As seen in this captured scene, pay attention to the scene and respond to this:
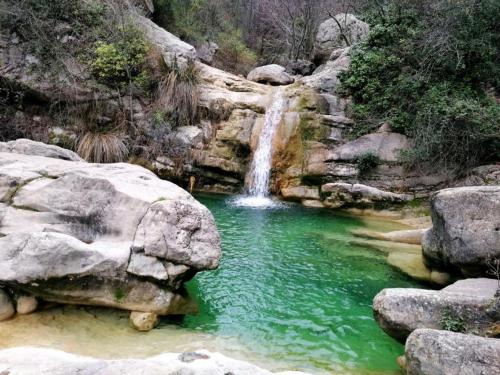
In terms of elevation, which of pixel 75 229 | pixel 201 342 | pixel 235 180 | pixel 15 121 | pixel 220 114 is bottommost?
pixel 201 342

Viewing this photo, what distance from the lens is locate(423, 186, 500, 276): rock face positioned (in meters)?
5.44

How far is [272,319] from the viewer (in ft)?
16.9

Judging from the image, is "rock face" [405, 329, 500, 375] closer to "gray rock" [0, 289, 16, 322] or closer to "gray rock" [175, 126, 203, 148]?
"gray rock" [0, 289, 16, 322]

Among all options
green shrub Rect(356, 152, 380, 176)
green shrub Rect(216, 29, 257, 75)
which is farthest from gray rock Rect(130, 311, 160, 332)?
green shrub Rect(216, 29, 257, 75)

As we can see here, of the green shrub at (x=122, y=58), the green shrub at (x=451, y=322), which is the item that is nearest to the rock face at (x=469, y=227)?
the green shrub at (x=451, y=322)

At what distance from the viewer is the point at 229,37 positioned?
22.2 metres

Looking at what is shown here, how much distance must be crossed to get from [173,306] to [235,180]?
9.03 meters

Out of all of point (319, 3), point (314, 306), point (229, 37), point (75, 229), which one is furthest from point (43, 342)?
point (319, 3)

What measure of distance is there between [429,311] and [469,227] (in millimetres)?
2022

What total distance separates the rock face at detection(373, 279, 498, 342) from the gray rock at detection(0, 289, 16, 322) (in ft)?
13.3

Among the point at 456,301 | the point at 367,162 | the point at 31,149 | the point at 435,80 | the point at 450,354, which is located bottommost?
the point at 450,354

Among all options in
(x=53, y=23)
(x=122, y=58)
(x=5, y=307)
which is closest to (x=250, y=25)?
(x=122, y=58)

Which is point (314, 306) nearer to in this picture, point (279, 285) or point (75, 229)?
A: point (279, 285)

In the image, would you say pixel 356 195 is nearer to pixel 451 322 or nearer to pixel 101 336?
pixel 451 322
